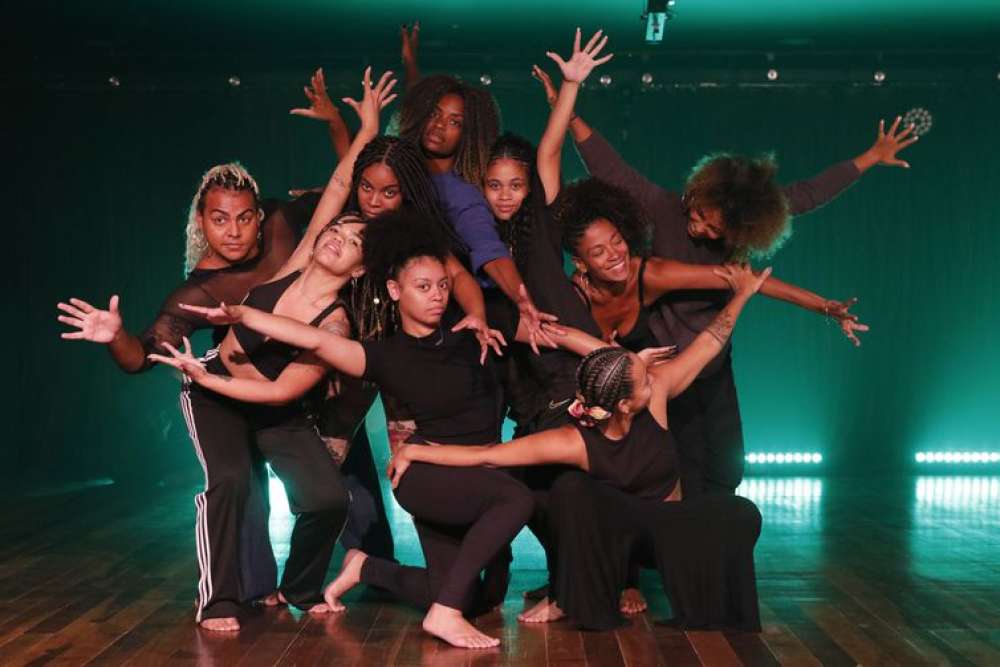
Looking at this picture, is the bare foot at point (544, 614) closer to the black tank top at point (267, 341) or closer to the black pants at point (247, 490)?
the black pants at point (247, 490)

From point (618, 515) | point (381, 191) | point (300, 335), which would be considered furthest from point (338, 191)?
point (618, 515)

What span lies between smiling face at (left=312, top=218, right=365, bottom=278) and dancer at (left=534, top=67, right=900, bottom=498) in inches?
36.9

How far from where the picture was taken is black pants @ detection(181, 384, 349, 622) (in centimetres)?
409

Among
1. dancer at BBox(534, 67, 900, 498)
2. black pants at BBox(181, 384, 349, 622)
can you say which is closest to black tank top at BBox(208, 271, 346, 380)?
black pants at BBox(181, 384, 349, 622)

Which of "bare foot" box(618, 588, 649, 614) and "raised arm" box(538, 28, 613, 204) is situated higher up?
"raised arm" box(538, 28, 613, 204)

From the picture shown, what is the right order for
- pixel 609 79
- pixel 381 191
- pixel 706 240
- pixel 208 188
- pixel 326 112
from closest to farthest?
pixel 381 191 → pixel 208 188 → pixel 706 240 → pixel 326 112 → pixel 609 79

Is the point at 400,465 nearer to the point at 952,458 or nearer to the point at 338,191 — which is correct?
the point at 338,191

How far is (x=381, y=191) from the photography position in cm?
438

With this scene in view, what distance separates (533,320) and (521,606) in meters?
0.91

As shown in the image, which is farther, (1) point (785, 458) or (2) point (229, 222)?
(1) point (785, 458)

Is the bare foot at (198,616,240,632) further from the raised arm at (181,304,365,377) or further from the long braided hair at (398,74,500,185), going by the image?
the long braided hair at (398,74,500,185)

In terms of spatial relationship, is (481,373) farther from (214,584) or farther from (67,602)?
(67,602)

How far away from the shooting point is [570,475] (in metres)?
3.92

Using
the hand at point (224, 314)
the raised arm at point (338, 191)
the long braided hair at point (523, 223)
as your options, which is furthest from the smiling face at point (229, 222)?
the long braided hair at point (523, 223)
